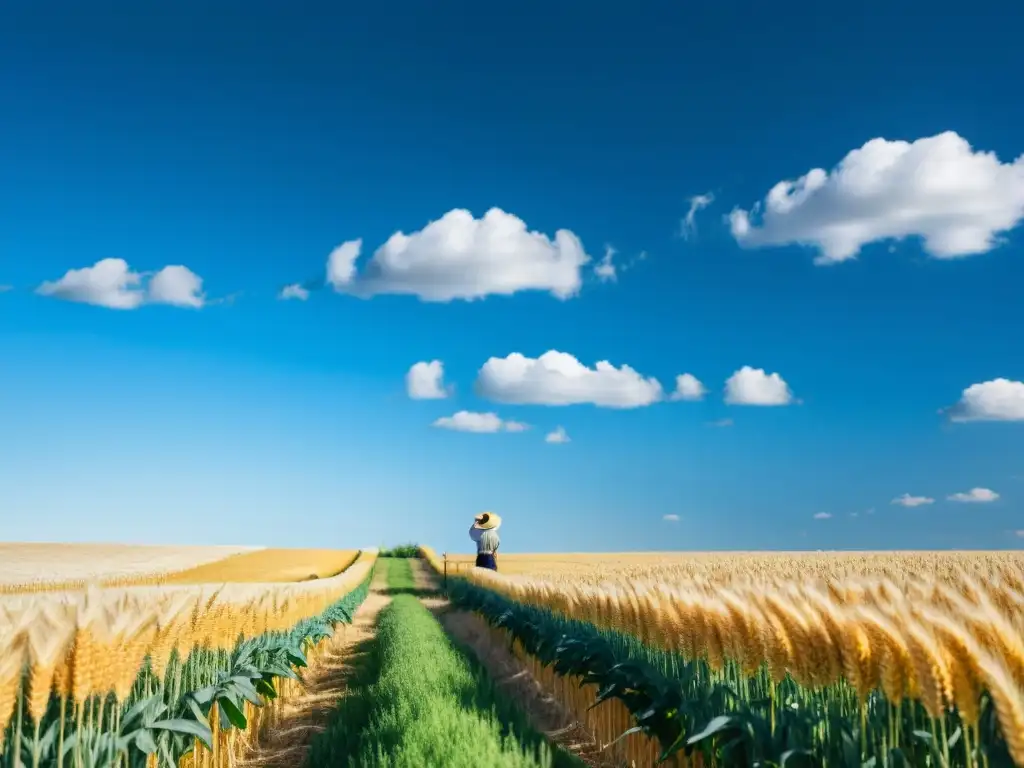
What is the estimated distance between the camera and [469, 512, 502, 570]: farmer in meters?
34.3

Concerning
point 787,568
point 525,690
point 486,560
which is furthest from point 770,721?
point 486,560

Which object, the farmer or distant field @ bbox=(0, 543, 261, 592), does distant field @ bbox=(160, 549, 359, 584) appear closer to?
distant field @ bbox=(0, 543, 261, 592)

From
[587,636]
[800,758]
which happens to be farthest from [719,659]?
[587,636]

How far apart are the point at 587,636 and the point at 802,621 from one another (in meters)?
6.54

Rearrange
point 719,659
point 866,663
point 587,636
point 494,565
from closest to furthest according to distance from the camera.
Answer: point 866,663
point 719,659
point 587,636
point 494,565

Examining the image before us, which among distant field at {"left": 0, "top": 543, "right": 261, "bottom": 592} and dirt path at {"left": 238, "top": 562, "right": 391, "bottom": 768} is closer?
dirt path at {"left": 238, "top": 562, "right": 391, "bottom": 768}

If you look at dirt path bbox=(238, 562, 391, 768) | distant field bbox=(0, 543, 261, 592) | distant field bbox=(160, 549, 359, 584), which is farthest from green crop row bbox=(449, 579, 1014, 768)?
distant field bbox=(160, 549, 359, 584)

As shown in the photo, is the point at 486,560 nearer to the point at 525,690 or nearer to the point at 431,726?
the point at 525,690

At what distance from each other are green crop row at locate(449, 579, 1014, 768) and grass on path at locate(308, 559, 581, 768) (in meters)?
0.99

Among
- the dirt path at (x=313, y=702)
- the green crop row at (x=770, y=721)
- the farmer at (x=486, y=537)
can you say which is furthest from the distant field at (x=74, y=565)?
the green crop row at (x=770, y=721)

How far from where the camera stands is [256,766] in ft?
32.8

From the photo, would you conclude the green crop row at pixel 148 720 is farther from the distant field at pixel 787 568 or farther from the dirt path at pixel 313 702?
the distant field at pixel 787 568

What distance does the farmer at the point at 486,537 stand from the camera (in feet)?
112

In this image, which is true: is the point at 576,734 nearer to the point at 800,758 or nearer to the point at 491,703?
the point at 491,703
